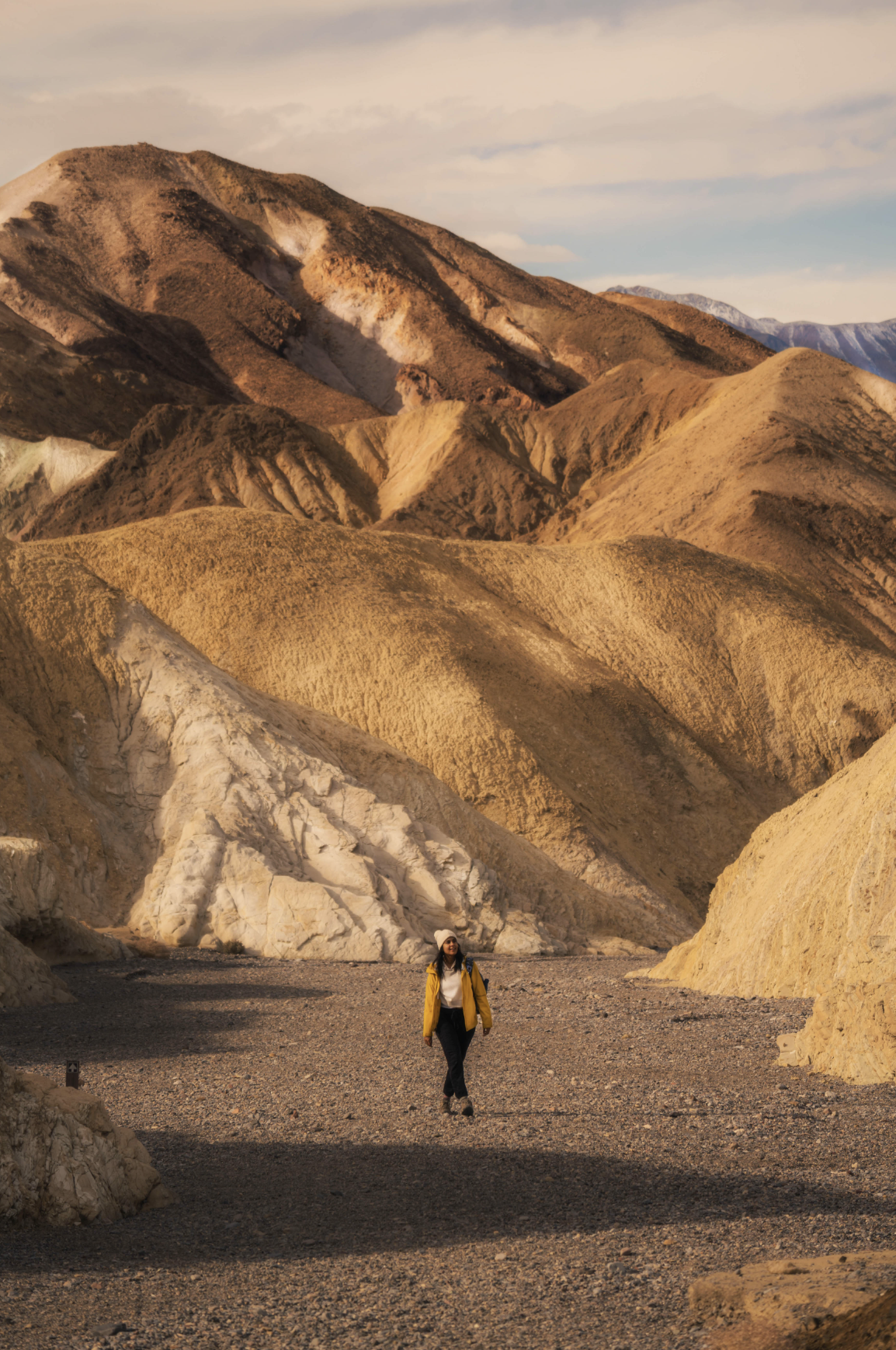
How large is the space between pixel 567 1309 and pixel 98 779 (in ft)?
76.9

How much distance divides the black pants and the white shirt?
45mm

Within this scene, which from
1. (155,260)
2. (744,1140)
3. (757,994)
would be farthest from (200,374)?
(744,1140)

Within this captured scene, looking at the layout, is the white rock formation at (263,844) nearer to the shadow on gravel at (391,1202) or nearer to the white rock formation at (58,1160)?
the shadow on gravel at (391,1202)

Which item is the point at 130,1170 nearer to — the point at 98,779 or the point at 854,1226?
the point at 854,1226

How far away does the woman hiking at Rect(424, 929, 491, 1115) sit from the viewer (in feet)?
33.6

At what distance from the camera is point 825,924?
16.4 metres

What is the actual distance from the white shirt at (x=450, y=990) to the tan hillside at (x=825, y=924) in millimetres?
3679

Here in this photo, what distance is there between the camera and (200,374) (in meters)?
104

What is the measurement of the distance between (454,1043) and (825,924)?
7789 millimetres

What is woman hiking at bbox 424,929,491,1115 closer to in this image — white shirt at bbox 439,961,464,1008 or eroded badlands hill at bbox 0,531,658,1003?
white shirt at bbox 439,961,464,1008

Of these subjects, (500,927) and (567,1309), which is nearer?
(567,1309)

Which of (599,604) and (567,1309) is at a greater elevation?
(599,604)

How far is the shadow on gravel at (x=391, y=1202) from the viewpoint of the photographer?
23.2 feet

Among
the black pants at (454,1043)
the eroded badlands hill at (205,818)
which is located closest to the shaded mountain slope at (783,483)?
the eroded badlands hill at (205,818)
